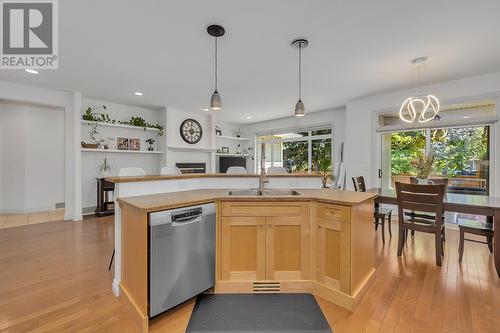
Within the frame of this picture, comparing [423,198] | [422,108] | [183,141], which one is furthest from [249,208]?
[183,141]

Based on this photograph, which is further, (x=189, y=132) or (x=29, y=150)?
(x=189, y=132)

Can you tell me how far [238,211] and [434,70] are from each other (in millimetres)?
3842

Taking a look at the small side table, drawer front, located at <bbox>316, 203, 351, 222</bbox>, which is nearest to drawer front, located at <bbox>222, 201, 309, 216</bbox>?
drawer front, located at <bbox>316, 203, 351, 222</bbox>

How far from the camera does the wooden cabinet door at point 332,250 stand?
6.42ft

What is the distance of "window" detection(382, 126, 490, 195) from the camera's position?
4070mm

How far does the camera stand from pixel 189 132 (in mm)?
6488

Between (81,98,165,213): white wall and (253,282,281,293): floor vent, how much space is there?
15.8 feet

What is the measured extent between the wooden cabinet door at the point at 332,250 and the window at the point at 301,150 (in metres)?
4.16

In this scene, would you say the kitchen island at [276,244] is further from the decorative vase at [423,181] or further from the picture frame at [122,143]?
the picture frame at [122,143]

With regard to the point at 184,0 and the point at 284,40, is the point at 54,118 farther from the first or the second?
the point at 284,40

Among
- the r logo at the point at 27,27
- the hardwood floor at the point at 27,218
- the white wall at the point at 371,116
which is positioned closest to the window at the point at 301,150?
the white wall at the point at 371,116

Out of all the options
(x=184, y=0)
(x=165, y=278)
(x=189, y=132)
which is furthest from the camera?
(x=189, y=132)

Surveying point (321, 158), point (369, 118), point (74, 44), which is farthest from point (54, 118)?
point (369, 118)

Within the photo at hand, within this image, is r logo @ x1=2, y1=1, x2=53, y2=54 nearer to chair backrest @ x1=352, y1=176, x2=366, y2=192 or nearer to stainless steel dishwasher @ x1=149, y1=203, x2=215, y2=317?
stainless steel dishwasher @ x1=149, y1=203, x2=215, y2=317
